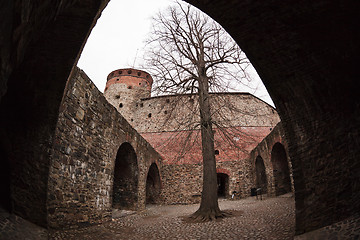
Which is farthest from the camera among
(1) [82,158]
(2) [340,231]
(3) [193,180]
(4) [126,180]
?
(3) [193,180]

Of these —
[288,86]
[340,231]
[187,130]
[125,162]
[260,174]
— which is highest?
[187,130]

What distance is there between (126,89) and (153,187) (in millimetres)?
12138

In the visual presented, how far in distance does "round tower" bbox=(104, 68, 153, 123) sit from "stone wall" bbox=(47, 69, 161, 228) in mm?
14373

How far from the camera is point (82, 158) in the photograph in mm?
4586

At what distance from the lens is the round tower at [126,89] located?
20344 millimetres

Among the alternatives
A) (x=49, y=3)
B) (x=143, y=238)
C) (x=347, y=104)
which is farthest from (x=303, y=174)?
(x=49, y=3)

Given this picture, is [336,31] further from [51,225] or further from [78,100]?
[51,225]

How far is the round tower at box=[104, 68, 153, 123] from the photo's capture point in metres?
20.3

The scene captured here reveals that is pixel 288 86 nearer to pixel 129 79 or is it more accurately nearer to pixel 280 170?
pixel 280 170

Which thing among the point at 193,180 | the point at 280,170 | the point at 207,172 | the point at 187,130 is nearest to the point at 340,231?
the point at 207,172

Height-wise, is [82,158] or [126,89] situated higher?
[126,89]

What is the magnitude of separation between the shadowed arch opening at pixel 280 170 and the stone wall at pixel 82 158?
7.83 metres

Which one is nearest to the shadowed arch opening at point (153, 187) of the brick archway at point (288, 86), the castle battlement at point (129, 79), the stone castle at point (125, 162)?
the stone castle at point (125, 162)

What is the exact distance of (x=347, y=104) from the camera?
2535mm
